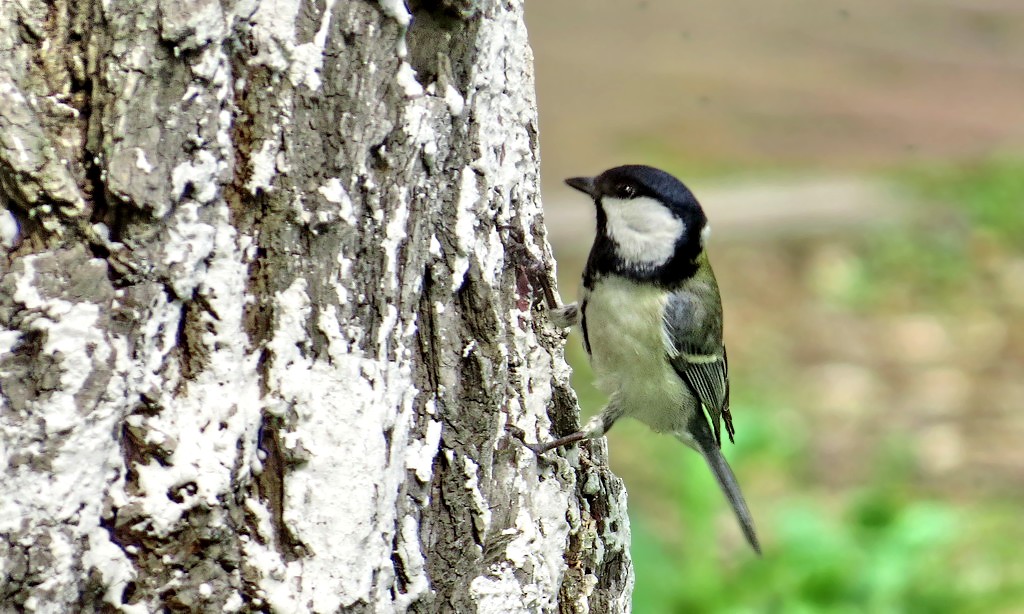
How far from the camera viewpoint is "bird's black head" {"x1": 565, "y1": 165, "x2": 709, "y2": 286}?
2889mm

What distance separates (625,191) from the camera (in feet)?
9.58

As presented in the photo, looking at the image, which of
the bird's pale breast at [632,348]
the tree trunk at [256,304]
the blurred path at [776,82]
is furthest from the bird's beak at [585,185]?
the blurred path at [776,82]

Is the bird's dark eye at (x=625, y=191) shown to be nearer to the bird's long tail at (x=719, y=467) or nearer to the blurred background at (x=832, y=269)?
the bird's long tail at (x=719, y=467)

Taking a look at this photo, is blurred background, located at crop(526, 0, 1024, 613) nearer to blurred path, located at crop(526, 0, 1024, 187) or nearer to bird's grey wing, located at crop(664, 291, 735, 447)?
blurred path, located at crop(526, 0, 1024, 187)

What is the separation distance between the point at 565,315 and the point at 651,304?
1.50 ft

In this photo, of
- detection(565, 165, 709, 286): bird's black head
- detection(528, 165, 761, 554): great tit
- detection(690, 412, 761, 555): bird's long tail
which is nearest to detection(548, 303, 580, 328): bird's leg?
detection(528, 165, 761, 554): great tit

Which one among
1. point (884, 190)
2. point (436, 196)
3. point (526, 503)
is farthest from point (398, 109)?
point (884, 190)

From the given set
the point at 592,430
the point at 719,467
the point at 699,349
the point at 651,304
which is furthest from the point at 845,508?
the point at 592,430

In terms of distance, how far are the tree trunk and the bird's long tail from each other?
1.42 metres

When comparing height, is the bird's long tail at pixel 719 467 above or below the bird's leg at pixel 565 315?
below

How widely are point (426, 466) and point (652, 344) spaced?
127cm

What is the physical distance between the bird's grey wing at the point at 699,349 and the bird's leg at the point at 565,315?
12.6 inches

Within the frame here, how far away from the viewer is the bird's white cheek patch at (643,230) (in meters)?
2.93

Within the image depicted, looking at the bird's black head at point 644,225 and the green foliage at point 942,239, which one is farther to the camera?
the green foliage at point 942,239
